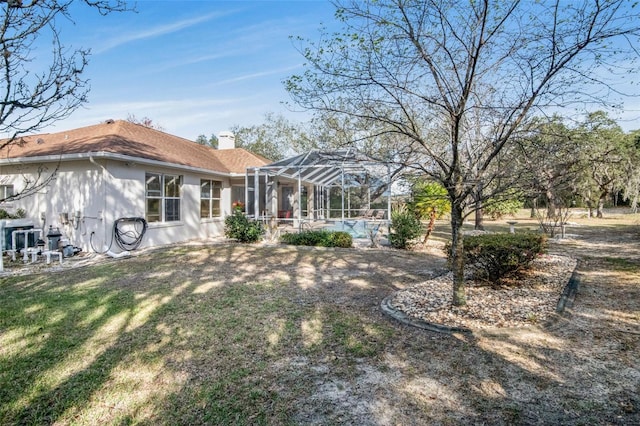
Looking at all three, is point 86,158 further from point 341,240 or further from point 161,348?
point 161,348

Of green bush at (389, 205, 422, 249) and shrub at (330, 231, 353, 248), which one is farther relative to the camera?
shrub at (330, 231, 353, 248)

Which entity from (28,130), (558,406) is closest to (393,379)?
(558,406)

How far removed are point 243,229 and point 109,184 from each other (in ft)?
14.3

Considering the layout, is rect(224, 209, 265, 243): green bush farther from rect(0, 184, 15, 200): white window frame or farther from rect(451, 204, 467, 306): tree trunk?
rect(451, 204, 467, 306): tree trunk

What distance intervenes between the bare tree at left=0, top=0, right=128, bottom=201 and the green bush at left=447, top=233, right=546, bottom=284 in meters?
6.62

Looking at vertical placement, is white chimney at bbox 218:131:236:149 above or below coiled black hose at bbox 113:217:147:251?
above

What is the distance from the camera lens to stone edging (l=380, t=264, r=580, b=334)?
439 cm

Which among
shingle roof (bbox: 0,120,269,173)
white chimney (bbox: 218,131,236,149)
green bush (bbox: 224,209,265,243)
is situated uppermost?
white chimney (bbox: 218,131,236,149)

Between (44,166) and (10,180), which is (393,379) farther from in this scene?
(10,180)

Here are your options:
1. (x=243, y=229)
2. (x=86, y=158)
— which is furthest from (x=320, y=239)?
(x=86, y=158)

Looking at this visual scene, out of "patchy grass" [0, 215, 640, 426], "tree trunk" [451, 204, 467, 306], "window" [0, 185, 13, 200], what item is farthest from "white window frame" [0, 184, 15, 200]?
"tree trunk" [451, 204, 467, 306]

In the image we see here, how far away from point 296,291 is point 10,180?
38.2ft

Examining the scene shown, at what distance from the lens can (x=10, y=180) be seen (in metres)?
11.8

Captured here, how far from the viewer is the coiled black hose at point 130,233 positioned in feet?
33.8
